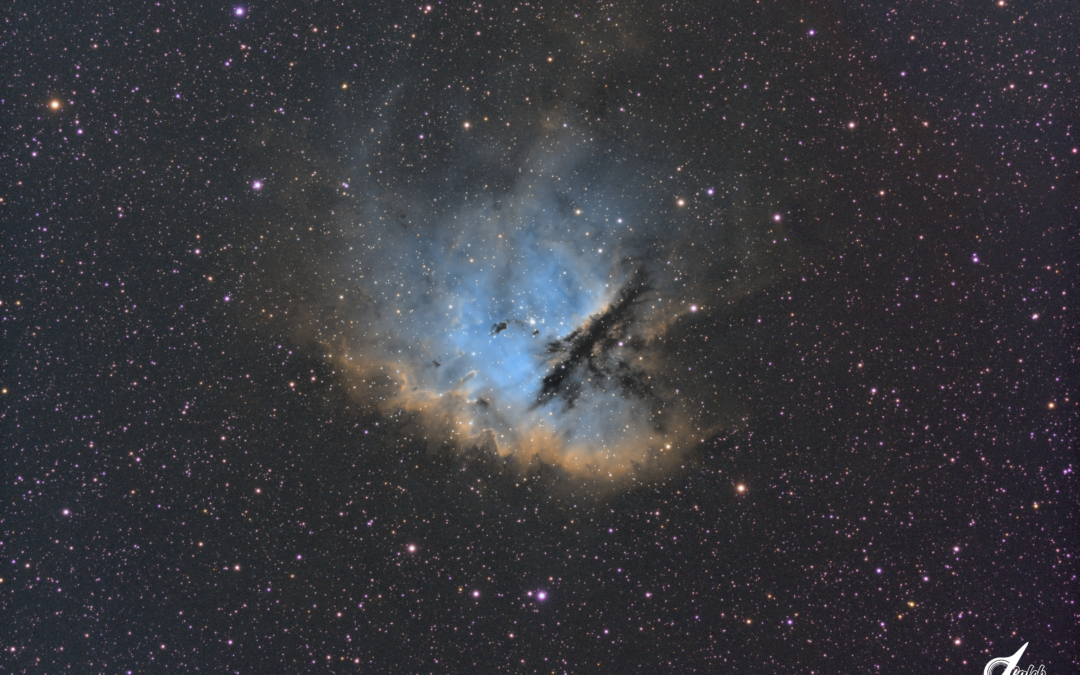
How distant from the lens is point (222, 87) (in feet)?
3.43

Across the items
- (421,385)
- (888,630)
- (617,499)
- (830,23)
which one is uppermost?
(830,23)

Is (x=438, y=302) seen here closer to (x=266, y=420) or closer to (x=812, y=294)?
(x=266, y=420)

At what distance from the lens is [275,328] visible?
106cm

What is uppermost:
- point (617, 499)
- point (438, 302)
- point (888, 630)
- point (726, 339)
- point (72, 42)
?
point (72, 42)

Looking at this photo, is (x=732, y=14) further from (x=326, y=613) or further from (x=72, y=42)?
(x=326, y=613)

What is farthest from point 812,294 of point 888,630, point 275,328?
point 275,328

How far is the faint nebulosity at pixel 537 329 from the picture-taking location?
3.41ft

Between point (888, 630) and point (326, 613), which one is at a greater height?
point (326, 613)

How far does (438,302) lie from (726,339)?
66 cm

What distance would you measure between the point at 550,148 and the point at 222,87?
2.42 feet

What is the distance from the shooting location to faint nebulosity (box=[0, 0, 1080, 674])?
1.04 metres

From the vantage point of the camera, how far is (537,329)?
1.08 meters

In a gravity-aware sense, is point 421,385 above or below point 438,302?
below

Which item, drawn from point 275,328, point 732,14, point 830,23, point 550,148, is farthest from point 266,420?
point 830,23
